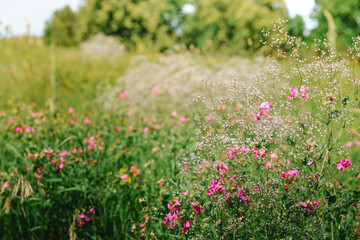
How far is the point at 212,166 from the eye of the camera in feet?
5.94

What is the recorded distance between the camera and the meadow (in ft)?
5.73

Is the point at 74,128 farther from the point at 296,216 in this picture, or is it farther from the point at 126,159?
the point at 296,216

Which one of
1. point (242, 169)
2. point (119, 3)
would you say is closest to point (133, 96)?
point (242, 169)

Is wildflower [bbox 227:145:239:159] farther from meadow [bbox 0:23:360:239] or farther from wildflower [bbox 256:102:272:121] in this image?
wildflower [bbox 256:102:272:121]

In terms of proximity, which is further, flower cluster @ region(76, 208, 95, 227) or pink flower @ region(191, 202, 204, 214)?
flower cluster @ region(76, 208, 95, 227)

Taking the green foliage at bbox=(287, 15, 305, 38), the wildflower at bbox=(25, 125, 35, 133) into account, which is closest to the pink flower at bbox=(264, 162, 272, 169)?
the green foliage at bbox=(287, 15, 305, 38)

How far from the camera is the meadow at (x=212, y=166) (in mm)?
1747

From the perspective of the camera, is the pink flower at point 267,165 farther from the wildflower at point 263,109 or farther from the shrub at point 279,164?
the wildflower at point 263,109

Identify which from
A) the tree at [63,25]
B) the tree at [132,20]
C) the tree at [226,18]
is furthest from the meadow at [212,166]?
the tree at [63,25]

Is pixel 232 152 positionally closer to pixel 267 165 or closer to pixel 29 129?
pixel 267 165

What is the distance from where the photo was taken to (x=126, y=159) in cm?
316

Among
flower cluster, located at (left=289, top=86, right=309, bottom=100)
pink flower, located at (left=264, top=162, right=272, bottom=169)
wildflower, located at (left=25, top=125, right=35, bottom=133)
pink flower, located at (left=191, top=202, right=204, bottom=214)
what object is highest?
flower cluster, located at (left=289, top=86, right=309, bottom=100)

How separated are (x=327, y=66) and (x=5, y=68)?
8.40m

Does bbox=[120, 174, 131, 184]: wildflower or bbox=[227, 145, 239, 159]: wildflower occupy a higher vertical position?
bbox=[227, 145, 239, 159]: wildflower
